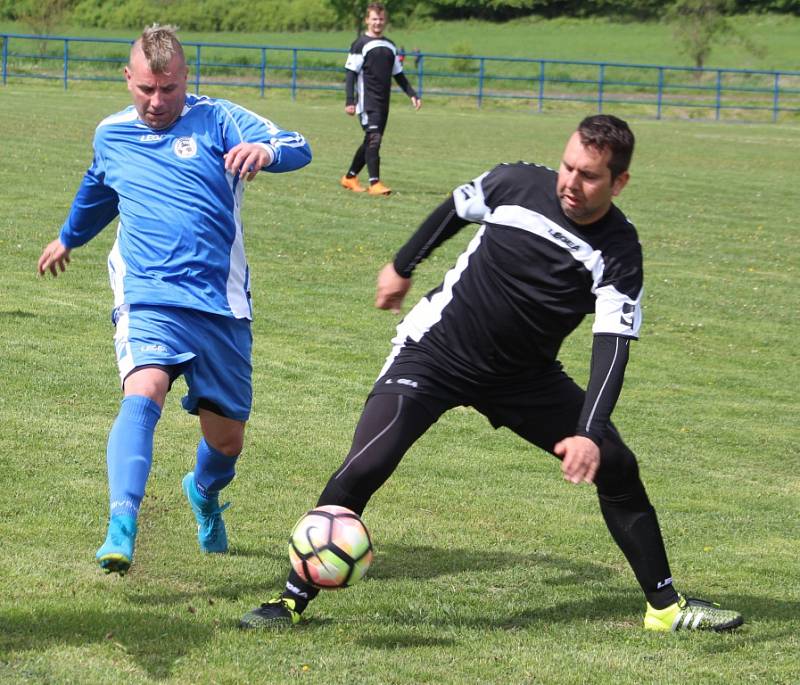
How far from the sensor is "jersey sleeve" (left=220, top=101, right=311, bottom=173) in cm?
511

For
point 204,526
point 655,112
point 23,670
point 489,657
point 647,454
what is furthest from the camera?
point 655,112

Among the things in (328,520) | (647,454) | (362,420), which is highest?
(362,420)

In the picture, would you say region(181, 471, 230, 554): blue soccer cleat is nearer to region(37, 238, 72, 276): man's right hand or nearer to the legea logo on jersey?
region(37, 238, 72, 276): man's right hand

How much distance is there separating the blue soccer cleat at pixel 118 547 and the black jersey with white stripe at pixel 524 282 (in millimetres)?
1234

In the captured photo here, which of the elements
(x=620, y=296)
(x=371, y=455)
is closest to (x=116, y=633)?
(x=371, y=455)

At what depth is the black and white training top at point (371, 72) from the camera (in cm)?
1798

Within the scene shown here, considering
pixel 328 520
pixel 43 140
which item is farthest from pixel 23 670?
pixel 43 140

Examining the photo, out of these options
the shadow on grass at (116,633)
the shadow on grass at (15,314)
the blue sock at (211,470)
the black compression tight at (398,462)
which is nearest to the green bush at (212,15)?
the shadow on grass at (15,314)

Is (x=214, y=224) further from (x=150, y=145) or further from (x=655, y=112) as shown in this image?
(x=655, y=112)

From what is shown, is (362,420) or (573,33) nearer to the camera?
(362,420)

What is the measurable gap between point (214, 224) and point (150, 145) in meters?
0.42

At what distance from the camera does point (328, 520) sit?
14.9 ft

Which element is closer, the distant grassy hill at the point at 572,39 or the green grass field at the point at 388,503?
the green grass field at the point at 388,503

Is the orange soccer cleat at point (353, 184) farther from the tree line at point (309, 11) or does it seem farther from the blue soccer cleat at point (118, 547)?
the tree line at point (309, 11)
